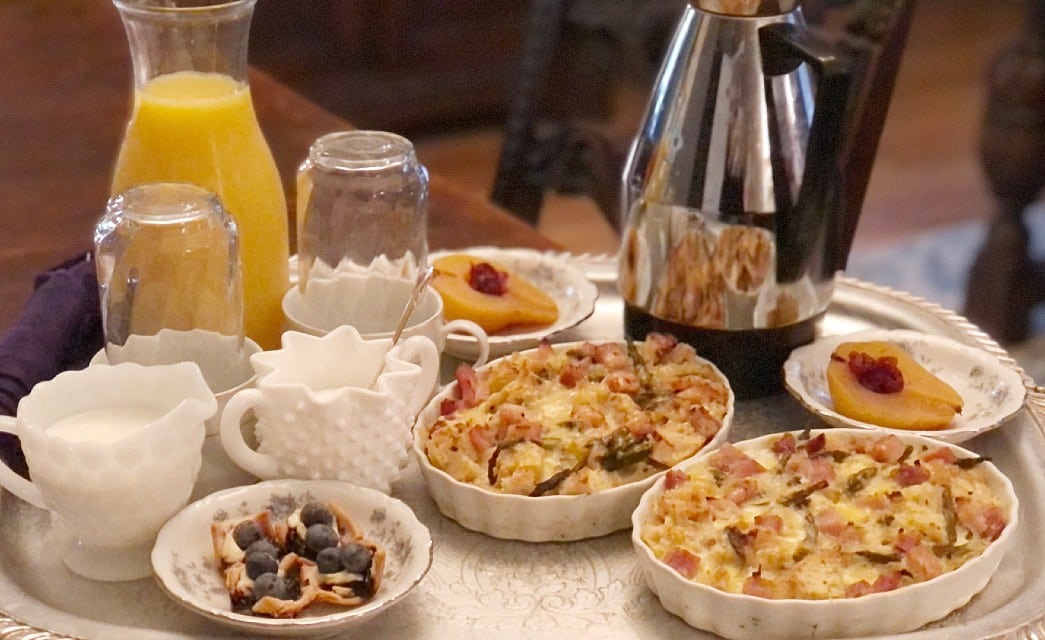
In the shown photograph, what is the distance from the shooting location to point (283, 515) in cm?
95

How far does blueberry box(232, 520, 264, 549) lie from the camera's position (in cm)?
90

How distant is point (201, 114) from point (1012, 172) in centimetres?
167

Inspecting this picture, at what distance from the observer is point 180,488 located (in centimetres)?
91

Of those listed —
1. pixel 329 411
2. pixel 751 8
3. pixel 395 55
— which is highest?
pixel 751 8

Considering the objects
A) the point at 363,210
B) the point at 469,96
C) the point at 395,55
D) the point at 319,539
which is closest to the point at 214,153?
the point at 363,210

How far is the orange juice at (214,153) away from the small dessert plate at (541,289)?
0.19 metres

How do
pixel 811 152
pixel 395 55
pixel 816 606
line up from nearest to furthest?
pixel 816 606 → pixel 811 152 → pixel 395 55

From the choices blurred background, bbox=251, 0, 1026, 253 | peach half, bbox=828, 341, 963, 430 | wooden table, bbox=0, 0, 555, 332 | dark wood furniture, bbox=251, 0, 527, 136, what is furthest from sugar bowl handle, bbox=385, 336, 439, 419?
dark wood furniture, bbox=251, 0, 527, 136

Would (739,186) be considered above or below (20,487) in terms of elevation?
above

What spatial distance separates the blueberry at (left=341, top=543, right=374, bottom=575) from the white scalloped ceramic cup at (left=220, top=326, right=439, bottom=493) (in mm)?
101

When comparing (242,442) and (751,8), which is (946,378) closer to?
(751,8)

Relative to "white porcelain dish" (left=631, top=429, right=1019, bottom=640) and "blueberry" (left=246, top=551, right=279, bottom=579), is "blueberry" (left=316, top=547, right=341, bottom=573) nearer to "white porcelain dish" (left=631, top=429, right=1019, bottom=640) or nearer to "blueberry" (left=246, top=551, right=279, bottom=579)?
"blueberry" (left=246, top=551, right=279, bottom=579)

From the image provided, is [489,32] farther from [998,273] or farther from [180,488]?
[180,488]

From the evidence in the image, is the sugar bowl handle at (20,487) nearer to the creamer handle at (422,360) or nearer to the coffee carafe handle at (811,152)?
the creamer handle at (422,360)
